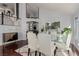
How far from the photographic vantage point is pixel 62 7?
1.83m

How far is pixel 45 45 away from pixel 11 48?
A: 0.51 metres

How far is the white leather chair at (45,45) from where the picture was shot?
72.8 inches

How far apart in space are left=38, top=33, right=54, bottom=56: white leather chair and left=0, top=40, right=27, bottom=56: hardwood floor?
243 mm

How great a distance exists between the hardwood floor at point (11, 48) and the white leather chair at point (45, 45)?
9.6 inches

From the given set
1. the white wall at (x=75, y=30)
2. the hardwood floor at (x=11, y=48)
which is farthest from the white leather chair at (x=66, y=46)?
the hardwood floor at (x=11, y=48)

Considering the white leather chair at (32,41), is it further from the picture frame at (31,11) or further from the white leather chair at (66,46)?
the white leather chair at (66,46)

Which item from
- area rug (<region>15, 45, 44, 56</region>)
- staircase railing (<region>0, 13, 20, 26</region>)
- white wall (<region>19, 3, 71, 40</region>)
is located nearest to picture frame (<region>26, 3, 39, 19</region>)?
white wall (<region>19, 3, 71, 40</region>)

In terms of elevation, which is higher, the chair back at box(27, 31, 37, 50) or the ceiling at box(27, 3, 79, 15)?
the ceiling at box(27, 3, 79, 15)

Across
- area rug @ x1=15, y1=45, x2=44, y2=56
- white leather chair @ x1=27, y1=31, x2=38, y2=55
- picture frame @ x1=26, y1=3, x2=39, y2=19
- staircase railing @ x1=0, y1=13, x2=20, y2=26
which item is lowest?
area rug @ x1=15, y1=45, x2=44, y2=56

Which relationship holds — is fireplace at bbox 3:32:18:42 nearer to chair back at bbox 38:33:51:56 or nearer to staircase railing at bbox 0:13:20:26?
staircase railing at bbox 0:13:20:26

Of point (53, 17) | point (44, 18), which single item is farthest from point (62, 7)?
point (44, 18)

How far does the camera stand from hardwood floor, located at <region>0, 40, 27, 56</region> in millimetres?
1802

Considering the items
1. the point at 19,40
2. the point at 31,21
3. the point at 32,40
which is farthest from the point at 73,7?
the point at 19,40

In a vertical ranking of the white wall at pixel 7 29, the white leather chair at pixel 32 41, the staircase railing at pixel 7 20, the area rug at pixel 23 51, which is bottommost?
the area rug at pixel 23 51
